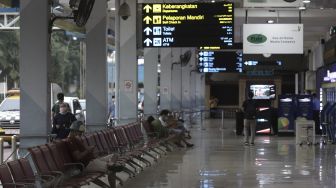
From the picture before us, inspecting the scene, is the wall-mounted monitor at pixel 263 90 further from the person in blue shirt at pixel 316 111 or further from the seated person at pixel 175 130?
the seated person at pixel 175 130

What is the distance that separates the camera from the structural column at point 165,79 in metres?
27.3

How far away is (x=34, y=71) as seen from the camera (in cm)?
1111

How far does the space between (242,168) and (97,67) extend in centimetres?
409

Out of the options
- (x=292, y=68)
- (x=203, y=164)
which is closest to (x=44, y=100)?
(x=203, y=164)

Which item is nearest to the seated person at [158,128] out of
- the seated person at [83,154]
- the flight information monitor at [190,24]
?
the flight information monitor at [190,24]

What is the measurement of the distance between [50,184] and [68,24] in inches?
598

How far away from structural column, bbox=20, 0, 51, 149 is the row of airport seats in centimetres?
82

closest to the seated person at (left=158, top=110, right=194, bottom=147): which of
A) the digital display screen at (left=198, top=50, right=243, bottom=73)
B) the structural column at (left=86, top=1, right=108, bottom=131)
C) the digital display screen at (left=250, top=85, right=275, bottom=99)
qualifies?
the structural column at (left=86, top=1, right=108, bottom=131)

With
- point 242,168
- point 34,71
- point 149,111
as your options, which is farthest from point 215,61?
point 34,71

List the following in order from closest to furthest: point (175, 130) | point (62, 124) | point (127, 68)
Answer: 1. point (62, 124)
2. point (127, 68)
3. point (175, 130)

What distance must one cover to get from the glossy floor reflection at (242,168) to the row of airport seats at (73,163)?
0.59 meters

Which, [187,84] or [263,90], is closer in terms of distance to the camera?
[187,84]

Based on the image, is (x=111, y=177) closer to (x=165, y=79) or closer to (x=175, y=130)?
(x=175, y=130)

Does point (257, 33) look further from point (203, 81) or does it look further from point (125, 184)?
point (203, 81)
